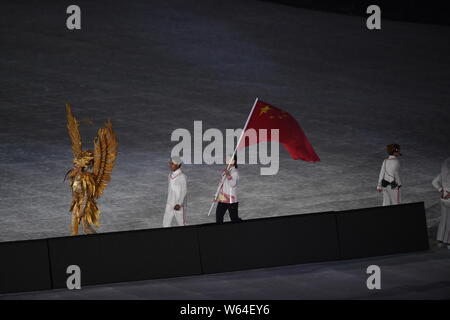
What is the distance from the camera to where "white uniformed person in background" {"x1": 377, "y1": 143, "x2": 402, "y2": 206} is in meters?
19.9

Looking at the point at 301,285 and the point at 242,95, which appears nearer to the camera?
the point at 301,285

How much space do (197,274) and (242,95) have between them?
13060 millimetres

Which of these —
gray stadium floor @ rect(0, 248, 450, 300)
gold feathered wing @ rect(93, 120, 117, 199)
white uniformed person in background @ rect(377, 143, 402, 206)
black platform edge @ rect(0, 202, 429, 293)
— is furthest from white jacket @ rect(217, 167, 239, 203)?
white uniformed person in background @ rect(377, 143, 402, 206)

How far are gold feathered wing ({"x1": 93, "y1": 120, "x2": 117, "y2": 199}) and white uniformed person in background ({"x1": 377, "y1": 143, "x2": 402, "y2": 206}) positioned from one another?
17.2 ft

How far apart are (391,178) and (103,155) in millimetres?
5568

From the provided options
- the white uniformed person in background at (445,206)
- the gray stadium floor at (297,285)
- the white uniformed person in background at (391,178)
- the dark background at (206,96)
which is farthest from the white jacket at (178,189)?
the white uniformed person in background at (445,206)

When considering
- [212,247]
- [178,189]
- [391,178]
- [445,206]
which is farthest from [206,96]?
[212,247]

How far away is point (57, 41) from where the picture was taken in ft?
113

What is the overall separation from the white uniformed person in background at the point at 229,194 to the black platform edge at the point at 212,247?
189cm

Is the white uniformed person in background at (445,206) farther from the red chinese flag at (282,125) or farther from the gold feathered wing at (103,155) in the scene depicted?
the gold feathered wing at (103,155)
